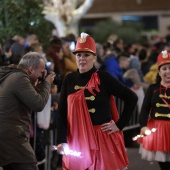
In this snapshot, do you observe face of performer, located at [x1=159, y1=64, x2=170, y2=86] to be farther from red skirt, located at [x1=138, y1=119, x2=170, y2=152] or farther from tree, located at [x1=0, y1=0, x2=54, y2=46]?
tree, located at [x1=0, y1=0, x2=54, y2=46]

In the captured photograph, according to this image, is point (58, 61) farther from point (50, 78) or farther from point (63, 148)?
point (63, 148)

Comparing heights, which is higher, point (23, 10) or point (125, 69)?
point (23, 10)

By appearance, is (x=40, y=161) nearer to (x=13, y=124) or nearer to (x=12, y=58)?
(x=12, y=58)

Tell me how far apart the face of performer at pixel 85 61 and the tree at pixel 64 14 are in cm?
1409

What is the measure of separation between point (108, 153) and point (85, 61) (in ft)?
3.29

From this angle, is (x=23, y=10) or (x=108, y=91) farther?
(x=23, y=10)

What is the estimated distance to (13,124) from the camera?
17.2ft

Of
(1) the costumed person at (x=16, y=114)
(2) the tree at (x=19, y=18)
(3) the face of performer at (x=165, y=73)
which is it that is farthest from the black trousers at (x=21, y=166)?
(2) the tree at (x=19, y=18)

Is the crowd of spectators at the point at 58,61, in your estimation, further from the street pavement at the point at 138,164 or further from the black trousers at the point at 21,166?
the street pavement at the point at 138,164

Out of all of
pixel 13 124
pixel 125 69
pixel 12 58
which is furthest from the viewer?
pixel 125 69

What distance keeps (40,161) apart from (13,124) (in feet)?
9.20

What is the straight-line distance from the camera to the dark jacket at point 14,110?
17.0 ft

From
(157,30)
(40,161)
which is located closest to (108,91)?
(40,161)

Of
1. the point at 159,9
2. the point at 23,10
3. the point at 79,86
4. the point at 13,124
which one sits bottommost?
the point at 13,124
